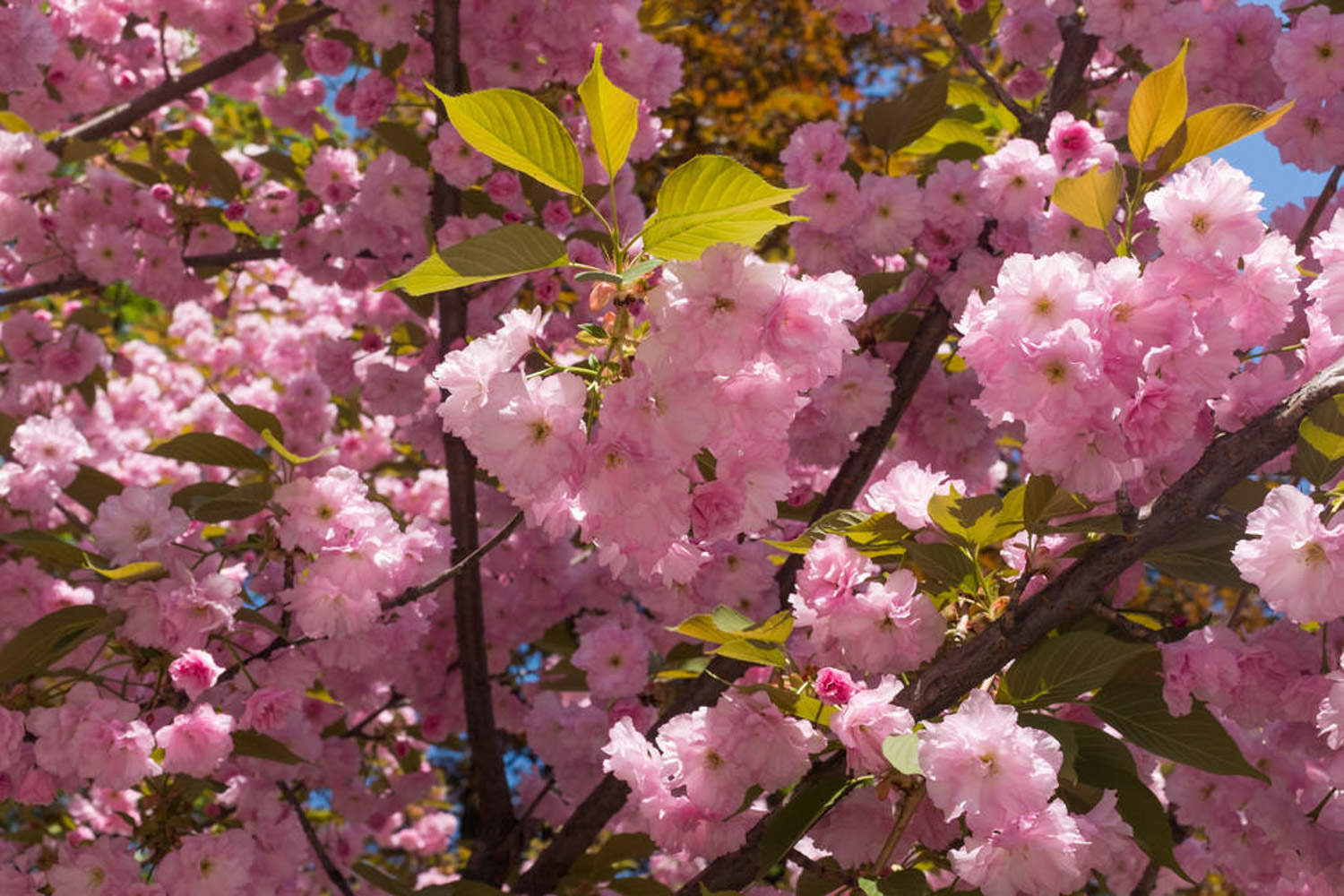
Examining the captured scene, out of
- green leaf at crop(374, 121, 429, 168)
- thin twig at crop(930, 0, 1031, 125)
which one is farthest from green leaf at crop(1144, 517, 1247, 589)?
green leaf at crop(374, 121, 429, 168)

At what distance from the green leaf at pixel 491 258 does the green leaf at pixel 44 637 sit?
3.49ft

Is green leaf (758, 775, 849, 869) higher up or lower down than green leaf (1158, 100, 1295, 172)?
lower down

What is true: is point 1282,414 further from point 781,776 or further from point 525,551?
point 525,551

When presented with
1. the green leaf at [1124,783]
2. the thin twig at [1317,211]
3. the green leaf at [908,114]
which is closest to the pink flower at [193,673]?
the green leaf at [1124,783]

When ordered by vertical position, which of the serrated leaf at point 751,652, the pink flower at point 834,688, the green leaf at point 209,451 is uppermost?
the green leaf at point 209,451

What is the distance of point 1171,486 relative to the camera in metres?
1.50

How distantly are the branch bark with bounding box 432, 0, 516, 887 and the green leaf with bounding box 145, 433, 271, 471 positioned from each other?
0.82 m

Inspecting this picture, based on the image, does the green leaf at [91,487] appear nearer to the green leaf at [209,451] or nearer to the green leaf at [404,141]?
the green leaf at [209,451]

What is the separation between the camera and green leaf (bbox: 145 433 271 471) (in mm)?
1974

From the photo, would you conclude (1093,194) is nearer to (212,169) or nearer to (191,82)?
(212,169)

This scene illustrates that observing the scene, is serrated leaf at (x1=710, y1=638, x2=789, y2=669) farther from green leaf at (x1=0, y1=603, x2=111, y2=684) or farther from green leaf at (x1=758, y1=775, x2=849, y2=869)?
green leaf at (x1=0, y1=603, x2=111, y2=684)

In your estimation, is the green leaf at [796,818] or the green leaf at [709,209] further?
the green leaf at [796,818]

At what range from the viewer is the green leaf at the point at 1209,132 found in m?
1.38

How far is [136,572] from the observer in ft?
6.35
